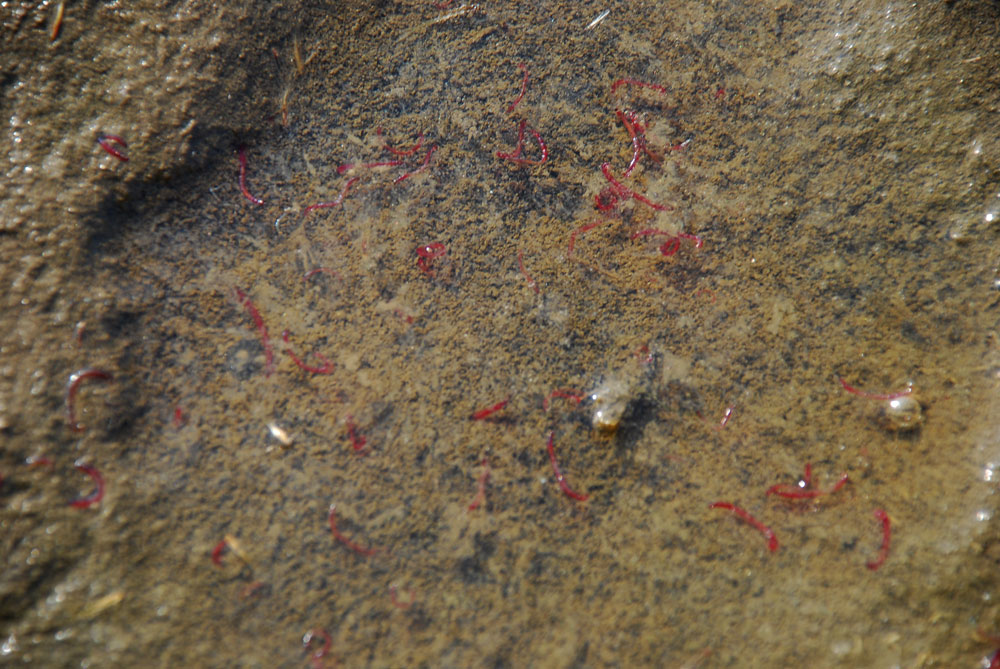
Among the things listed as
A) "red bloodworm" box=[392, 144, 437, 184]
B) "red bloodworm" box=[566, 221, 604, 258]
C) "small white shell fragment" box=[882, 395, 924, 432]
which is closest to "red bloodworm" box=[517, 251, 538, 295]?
"red bloodworm" box=[566, 221, 604, 258]

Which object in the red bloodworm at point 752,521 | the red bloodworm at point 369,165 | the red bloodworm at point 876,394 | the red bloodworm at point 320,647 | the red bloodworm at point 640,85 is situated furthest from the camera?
the red bloodworm at point 640,85

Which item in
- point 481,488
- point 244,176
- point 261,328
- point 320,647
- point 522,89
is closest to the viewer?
point 320,647

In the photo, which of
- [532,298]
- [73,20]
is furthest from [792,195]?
[73,20]

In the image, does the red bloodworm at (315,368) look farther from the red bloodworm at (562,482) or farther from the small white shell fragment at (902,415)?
the small white shell fragment at (902,415)

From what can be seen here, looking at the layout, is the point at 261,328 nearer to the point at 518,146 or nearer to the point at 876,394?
the point at 518,146

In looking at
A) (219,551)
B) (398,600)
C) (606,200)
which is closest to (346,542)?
(398,600)

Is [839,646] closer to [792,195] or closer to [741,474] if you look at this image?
[741,474]

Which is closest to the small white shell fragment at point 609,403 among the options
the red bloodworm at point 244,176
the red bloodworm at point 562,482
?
the red bloodworm at point 562,482
